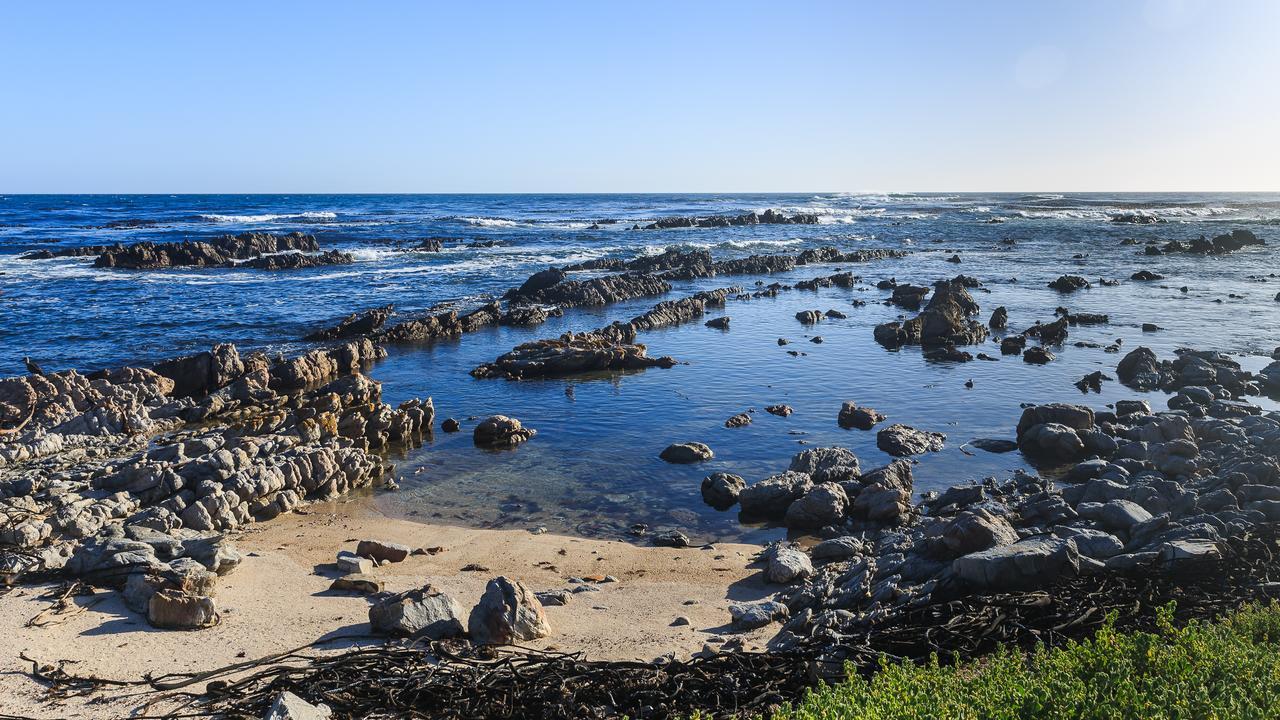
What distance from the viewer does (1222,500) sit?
1096cm

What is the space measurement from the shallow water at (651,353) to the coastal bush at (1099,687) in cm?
641

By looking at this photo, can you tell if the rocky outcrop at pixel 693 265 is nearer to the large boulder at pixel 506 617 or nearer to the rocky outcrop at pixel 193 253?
the rocky outcrop at pixel 193 253

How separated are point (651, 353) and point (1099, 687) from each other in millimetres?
20631

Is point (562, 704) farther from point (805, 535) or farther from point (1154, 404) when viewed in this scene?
point (1154, 404)

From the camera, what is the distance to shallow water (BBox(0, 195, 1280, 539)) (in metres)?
14.5

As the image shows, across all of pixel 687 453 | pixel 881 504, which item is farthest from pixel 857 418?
pixel 881 504

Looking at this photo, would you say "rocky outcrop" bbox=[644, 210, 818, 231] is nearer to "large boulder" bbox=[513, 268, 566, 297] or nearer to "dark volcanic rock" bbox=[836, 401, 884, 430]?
"large boulder" bbox=[513, 268, 566, 297]

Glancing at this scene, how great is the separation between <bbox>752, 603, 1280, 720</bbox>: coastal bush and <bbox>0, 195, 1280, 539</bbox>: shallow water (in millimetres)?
6415

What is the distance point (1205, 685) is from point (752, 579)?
5547 millimetres

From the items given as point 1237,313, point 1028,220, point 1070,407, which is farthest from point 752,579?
point 1028,220

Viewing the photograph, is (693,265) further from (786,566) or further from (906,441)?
(786,566)

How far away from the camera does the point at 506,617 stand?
319 inches

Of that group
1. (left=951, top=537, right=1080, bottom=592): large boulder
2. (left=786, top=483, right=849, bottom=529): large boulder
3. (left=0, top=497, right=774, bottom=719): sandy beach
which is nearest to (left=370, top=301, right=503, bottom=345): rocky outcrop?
(left=0, top=497, right=774, bottom=719): sandy beach

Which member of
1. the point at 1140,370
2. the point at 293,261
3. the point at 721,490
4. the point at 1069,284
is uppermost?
the point at 293,261
